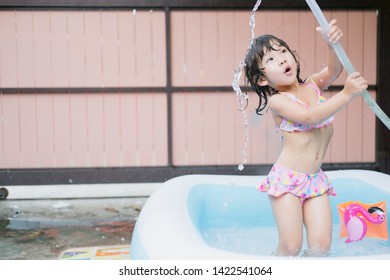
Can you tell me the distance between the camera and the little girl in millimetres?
2260

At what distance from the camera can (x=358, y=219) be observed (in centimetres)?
247

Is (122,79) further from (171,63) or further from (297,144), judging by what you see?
(297,144)

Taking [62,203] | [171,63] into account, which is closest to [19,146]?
[62,203]

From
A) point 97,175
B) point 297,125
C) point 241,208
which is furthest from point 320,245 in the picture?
point 97,175

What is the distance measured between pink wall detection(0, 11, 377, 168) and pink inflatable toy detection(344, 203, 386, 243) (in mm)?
3275

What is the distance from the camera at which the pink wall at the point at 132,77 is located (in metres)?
5.60

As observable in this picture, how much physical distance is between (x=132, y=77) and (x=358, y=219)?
141 inches

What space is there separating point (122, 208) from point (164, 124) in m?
1.14

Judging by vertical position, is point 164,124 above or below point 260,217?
above

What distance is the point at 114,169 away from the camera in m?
5.66

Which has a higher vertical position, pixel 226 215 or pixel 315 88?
pixel 315 88

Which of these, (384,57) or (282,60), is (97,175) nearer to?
(384,57)

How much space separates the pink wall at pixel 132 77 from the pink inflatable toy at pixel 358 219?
Answer: 3.27 m

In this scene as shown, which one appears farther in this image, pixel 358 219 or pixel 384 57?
pixel 384 57
